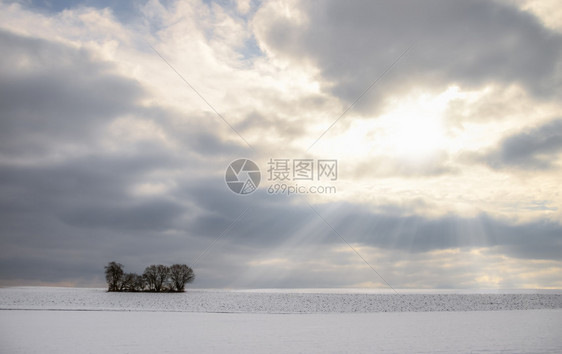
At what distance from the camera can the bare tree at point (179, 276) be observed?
67250 mm

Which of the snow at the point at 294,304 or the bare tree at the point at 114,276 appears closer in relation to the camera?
the snow at the point at 294,304

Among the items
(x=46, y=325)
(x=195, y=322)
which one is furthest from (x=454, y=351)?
(x=46, y=325)

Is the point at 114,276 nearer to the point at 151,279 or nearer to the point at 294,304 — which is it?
the point at 151,279

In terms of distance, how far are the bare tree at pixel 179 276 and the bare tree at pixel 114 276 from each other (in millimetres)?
7947

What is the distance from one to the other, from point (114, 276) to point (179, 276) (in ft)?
32.9

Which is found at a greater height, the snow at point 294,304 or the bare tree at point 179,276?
the bare tree at point 179,276

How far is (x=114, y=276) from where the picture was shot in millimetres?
67250

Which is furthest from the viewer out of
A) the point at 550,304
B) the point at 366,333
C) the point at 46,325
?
the point at 550,304

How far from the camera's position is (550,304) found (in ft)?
183

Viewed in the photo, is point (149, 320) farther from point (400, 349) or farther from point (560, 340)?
point (560, 340)

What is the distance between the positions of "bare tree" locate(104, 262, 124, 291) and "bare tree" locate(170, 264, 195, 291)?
26.1 feet

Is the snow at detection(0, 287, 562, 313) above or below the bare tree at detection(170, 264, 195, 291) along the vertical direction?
below

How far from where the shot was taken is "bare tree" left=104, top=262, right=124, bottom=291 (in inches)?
2630

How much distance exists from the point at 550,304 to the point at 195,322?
4733cm
